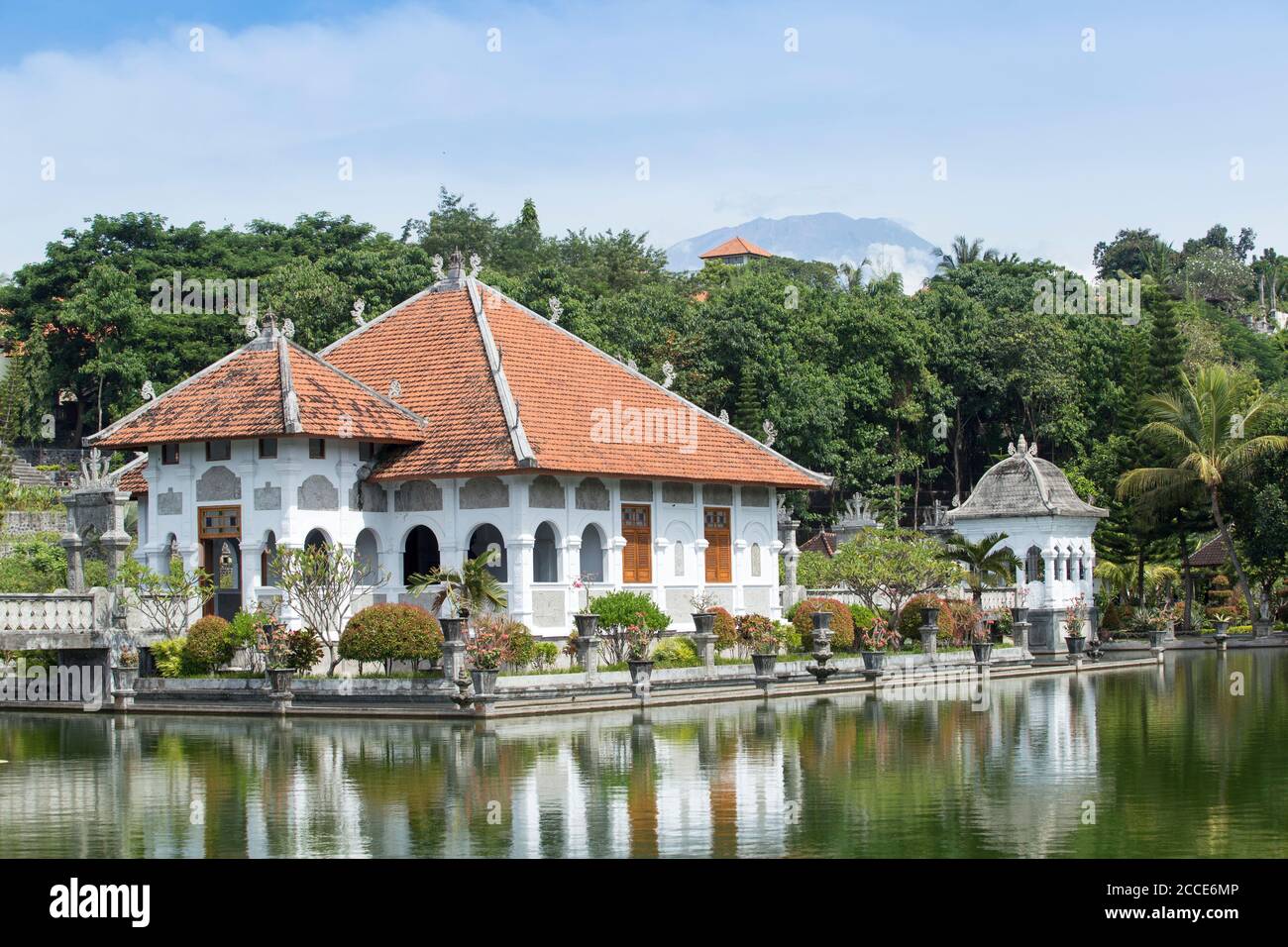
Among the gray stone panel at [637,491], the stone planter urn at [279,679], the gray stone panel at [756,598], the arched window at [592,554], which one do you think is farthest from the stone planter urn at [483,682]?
the gray stone panel at [756,598]

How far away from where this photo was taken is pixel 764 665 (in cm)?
3089

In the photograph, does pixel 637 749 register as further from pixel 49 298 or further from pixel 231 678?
pixel 49 298

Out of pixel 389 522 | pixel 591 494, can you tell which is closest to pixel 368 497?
pixel 389 522

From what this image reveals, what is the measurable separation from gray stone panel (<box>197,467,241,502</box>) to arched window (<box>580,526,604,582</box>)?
6684mm

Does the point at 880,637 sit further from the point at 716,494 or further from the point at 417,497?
the point at 417,497

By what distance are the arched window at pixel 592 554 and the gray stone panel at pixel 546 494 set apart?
1.48m

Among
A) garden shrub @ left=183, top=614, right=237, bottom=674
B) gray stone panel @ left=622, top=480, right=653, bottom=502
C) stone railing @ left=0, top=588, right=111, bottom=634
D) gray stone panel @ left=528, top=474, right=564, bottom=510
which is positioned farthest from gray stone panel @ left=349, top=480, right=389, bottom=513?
stone railing @ left=0, top=588, right=111, bottom=634

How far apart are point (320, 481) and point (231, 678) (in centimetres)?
463

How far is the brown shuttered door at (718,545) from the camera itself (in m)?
37.4

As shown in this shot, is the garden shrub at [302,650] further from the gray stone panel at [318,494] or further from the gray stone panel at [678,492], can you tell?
the gray stone panel at [678,492]

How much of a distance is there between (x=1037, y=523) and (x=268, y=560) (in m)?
22.9

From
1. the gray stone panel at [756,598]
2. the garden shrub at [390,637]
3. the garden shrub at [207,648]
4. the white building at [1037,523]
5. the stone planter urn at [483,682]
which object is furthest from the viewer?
the white building at [1037,523]

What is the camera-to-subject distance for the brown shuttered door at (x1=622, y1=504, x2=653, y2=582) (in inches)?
1377
